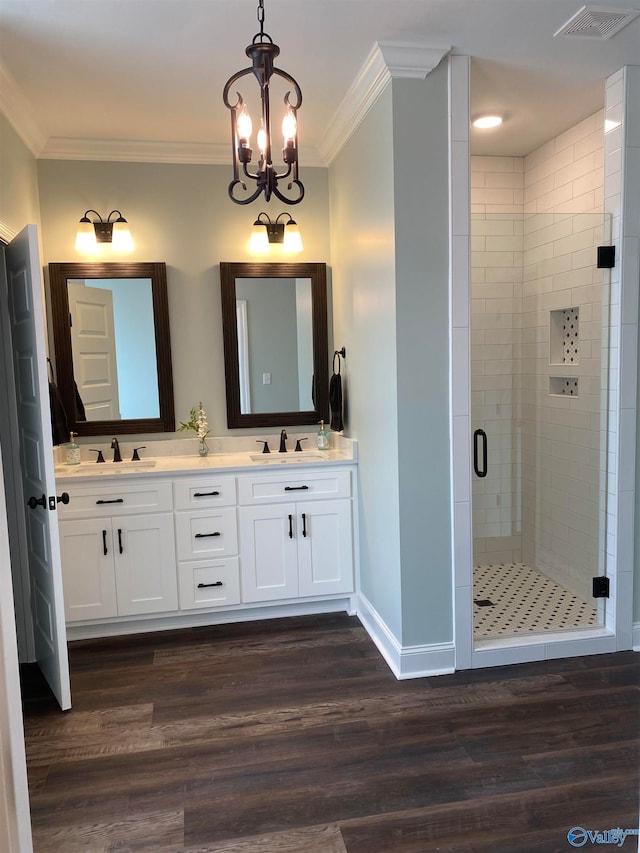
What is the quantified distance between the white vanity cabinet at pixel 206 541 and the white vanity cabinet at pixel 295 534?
0.06m

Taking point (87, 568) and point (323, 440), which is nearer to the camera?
point (87, 568)

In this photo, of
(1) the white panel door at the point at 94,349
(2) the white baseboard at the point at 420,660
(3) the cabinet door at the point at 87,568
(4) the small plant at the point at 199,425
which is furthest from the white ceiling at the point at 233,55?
(2) the white baseboard at the point at 420,660

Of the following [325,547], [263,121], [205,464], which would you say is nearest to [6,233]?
[205,464]

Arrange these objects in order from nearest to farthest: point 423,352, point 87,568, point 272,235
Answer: point 423,352, point 87,568, point 272,235

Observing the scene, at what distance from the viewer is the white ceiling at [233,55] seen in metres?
2.26

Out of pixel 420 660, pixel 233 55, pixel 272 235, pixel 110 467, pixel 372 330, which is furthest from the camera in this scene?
pixel 272 235

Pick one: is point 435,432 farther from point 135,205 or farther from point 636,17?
point 135,205

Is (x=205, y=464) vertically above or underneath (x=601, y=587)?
above

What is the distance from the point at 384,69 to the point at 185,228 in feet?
5.27

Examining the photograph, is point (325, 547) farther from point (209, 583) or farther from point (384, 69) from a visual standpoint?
point (384, 69)

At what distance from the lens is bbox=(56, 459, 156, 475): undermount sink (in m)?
3.37

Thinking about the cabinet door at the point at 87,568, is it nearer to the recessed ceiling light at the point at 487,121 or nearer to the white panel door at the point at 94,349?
the white panel door at the point at 94,349

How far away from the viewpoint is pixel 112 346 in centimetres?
370

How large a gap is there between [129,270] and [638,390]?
2.85m
